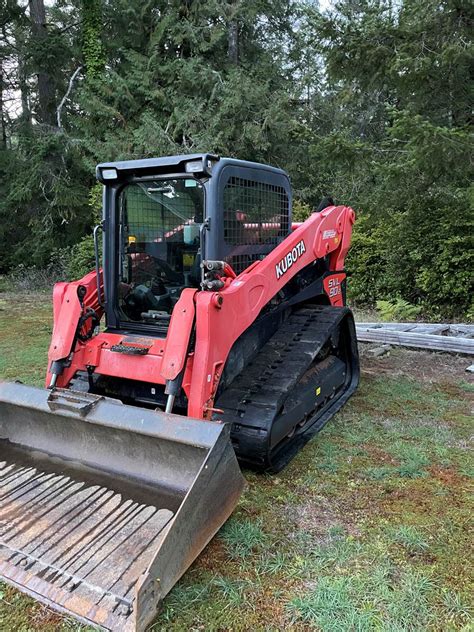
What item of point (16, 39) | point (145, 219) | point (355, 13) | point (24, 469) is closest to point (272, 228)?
point (145, 219)

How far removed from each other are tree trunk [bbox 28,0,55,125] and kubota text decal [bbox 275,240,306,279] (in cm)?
1418

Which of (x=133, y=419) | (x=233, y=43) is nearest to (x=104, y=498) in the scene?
(x=133, y=419)

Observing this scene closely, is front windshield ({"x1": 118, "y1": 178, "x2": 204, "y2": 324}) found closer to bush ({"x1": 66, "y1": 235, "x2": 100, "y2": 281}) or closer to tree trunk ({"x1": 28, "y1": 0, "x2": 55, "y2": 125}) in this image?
bush ({"x1": 66, "y1": 235, "x2": 100, "y2": 281})

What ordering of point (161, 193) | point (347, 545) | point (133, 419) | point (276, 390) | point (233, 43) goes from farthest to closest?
point (233, 43) → point (161, 193) → point (276, 390) → point (133, 419) → point (347, 545)

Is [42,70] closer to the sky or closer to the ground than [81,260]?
closer to the sky

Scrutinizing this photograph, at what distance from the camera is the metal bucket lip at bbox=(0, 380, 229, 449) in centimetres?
244

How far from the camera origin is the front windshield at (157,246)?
11.6ft

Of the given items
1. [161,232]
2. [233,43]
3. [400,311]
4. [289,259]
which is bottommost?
[400,311]

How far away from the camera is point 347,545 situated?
2549mm

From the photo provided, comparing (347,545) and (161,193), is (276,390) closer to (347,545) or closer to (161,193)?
(347,545)

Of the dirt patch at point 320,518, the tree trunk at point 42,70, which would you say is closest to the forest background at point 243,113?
the tree trunk at point 42,70

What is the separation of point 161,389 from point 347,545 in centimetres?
156

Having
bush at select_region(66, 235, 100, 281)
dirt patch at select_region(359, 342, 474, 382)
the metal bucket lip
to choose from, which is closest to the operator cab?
the metal bucket lip

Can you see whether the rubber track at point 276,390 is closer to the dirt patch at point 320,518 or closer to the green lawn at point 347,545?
the green lawn at point 347,545
